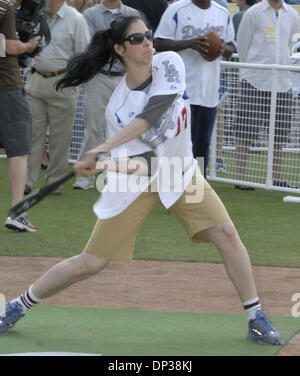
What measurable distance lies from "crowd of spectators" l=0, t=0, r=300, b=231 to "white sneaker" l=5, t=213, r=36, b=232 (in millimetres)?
987

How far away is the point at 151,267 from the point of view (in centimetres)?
736

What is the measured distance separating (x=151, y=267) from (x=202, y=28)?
10.3 feet

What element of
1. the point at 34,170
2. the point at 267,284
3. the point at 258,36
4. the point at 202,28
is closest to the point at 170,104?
the point at 267,284

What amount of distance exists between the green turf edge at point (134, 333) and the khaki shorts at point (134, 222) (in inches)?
20.1

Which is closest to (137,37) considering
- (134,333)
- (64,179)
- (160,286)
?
(64,179)

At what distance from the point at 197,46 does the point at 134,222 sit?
4.33 metres

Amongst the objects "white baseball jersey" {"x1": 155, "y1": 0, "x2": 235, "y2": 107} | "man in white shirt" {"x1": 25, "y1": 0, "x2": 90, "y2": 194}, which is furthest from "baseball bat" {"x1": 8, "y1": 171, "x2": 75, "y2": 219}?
"man in white shirt" {"x1": 25, "y1": 0, "x2": 90, "y2": 194}

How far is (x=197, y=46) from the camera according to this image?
9.33 meters

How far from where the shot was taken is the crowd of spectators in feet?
31.3

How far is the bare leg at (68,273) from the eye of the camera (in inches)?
210

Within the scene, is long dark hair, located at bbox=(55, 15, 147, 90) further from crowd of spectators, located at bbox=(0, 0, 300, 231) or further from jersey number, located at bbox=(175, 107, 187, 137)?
crowd of spectators, located at bbox=(0, 0, 300, 231)

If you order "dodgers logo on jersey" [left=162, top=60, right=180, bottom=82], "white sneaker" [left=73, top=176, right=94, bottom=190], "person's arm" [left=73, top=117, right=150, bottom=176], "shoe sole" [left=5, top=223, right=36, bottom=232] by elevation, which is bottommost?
"white sneaker" [left=73, top=176, right=94, bottom=190]

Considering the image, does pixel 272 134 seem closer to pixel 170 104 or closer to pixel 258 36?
pixel 258 36
